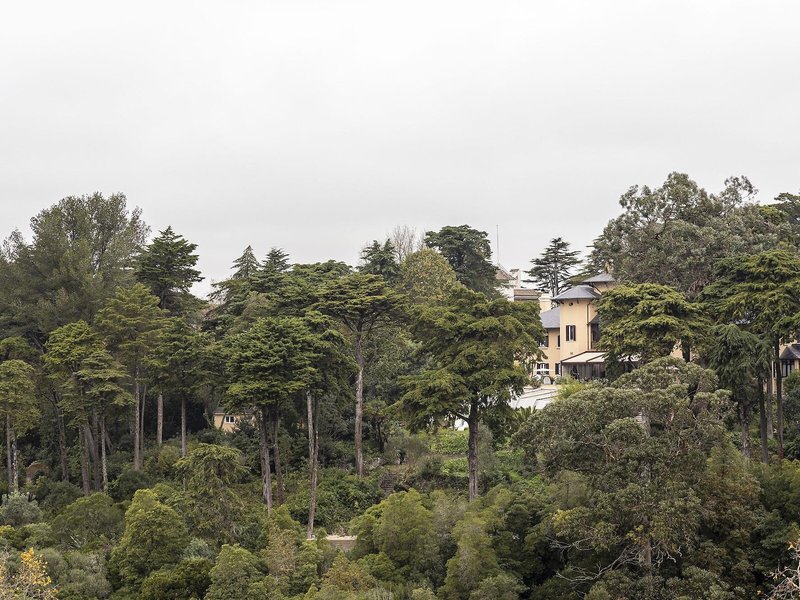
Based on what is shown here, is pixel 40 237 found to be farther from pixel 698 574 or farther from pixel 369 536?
pixel 698 574

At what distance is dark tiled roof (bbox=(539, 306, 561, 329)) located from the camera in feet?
160

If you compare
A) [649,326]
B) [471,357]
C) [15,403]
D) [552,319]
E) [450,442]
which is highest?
[552,319]

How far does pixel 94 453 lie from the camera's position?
35188mm

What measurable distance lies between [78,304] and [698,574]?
30.4 metres

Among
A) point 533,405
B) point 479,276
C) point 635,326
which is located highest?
point 479,276

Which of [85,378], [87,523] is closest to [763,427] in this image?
[87,523]

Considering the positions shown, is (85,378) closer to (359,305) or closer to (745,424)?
(359,305)

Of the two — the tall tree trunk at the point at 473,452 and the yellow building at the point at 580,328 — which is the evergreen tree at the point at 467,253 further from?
the tall tree trunk at the point at 473,452

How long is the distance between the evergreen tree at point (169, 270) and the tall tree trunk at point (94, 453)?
278 inches

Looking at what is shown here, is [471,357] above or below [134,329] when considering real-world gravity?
below

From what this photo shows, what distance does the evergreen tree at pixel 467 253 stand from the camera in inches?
2167

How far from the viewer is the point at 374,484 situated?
3488 centimetres

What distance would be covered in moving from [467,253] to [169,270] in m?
21.3

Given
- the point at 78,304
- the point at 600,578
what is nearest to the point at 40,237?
the point at 78,304
